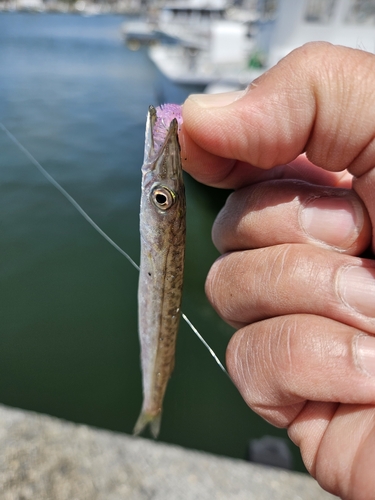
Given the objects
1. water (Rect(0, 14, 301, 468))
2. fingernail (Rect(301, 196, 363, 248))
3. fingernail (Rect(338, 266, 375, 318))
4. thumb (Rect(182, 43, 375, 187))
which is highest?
thumb (Rect(182, 43, 375, 187))

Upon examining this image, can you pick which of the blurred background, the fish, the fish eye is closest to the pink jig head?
the fish

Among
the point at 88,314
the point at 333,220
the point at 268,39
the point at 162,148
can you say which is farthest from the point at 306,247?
the point at 268,39

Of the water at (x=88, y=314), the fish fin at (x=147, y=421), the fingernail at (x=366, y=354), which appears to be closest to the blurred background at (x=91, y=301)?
the water at (x=88, y=314)

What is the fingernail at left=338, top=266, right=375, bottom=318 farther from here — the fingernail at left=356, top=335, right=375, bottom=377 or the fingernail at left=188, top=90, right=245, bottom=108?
the fingernail at left=188, top=90, right=245, bottom=108

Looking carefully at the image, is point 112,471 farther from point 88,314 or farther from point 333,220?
point 333,220

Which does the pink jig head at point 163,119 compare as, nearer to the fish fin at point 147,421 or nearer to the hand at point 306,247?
the hand at point 306,247

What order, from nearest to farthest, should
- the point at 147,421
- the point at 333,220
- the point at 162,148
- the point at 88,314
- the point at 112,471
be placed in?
the point at 162,148 < the point at 333,220 < the point at 147,421 < the point at 112,471 < the point at 88,314
